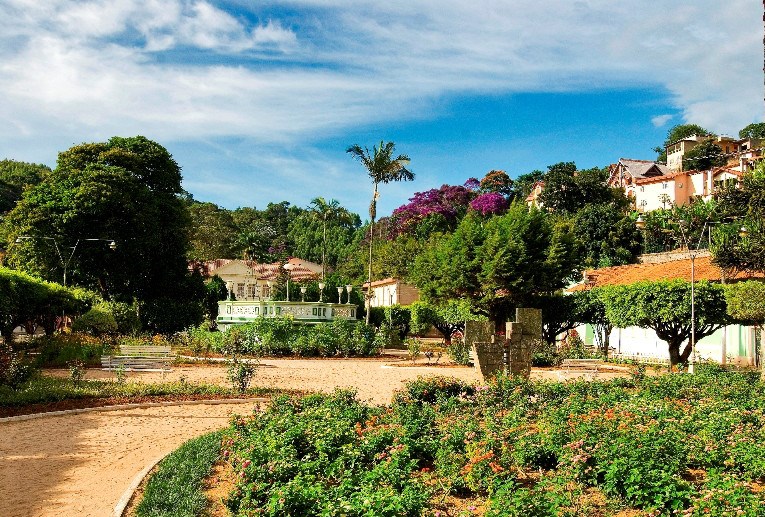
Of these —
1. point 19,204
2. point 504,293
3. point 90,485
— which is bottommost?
point 90,485

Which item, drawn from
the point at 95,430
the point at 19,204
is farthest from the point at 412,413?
the point at 19,204

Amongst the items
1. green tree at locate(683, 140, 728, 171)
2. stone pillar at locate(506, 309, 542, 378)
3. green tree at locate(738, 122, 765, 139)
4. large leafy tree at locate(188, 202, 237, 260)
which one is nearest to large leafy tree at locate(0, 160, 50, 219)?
large leafy tree at locate(188, 202, 237, 260)

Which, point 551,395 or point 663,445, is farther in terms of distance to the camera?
point 551,395

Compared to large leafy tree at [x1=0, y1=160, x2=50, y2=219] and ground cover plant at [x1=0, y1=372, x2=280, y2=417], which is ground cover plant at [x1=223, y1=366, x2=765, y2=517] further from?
large leafy tree at [x1=0, y1=160, x2=50, y2=219]

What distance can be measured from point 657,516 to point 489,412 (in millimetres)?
5337

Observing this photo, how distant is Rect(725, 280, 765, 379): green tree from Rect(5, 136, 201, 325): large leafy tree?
32385mm

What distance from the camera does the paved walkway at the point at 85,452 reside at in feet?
29.0

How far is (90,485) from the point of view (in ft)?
31.6

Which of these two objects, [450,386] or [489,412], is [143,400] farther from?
[489,412]

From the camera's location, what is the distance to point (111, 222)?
134 feet

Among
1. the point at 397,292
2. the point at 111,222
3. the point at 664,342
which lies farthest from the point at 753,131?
the point at 111,222

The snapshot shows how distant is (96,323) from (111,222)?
8.83 metres

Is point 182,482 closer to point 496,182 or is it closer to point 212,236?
point 212,236

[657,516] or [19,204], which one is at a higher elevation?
[19,204]
